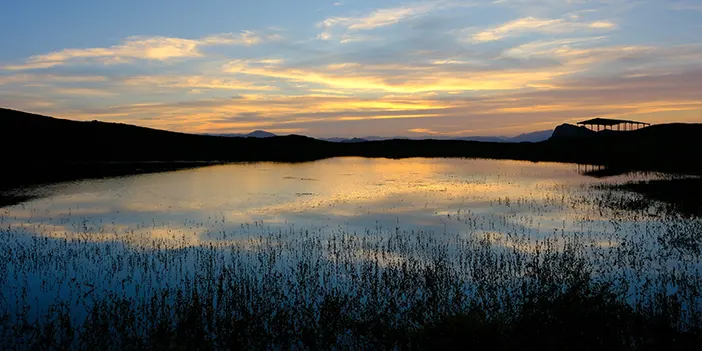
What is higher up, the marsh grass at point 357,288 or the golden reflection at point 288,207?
the golden reflection at point 288,207

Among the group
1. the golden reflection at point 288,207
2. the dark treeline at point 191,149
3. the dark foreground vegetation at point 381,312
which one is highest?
the dark treeline at point 191,149

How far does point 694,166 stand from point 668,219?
135 ft

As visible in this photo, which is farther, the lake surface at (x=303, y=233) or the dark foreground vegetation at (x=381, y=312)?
the lake surface at (x=303, y=233)

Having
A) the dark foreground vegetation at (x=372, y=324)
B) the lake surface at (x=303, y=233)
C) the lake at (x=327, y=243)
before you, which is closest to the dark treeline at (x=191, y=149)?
the lake surface at (x=303, y=233)

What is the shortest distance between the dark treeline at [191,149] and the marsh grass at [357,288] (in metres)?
38.4

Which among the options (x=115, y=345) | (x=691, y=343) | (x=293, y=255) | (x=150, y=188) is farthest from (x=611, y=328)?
(x=150, y=188)

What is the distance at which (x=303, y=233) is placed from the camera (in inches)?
1002

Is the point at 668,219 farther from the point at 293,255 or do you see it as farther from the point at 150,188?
the point at 150,188

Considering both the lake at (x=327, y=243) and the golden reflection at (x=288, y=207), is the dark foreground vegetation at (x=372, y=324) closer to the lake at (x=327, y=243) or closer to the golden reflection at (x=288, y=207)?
the lake at (x=327, y=243)

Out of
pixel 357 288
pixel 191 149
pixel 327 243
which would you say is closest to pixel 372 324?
pixel 357 288

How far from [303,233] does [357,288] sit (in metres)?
10.3

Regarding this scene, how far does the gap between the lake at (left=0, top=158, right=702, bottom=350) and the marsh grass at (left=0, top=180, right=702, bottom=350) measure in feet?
0.39

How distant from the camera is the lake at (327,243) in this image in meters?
15.7

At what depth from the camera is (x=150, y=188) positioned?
46812mm
